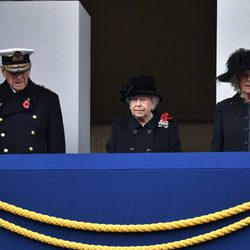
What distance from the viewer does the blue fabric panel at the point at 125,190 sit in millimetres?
3645

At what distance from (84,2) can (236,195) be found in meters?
3.70

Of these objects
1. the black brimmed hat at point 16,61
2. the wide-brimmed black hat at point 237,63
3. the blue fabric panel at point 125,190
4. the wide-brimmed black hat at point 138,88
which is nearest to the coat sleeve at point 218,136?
the wide-brimmed black hat at point 237,63

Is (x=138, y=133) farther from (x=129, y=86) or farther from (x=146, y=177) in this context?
(x=146, y=177)

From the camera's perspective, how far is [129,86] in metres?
4.34

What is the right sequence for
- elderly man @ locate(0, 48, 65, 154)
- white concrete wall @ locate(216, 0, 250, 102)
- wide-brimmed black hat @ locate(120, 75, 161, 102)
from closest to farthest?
wide-brimmed black hat @ locate(120, 75, 161, 102) < elderly man @ locate(0, 48, 65, 154) < white concrete wall @ locate(216, 0, 250, 102)

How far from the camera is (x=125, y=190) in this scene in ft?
12.2

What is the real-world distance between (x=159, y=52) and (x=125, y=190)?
472cm

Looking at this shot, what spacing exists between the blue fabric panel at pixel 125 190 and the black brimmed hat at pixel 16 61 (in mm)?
727

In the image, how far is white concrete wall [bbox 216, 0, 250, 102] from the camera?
518cm

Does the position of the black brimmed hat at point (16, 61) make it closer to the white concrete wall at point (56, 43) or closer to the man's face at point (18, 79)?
the man's face at point (18, 79)

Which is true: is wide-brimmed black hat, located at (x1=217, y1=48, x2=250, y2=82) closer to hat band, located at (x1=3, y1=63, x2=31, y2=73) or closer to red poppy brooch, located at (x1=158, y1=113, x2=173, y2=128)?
red poppy brooch, located at (x1=158, y1=113, x2=173, y2=128)

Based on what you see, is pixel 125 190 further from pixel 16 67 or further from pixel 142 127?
pixel 16 67

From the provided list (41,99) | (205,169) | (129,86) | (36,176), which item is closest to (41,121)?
(41,99)

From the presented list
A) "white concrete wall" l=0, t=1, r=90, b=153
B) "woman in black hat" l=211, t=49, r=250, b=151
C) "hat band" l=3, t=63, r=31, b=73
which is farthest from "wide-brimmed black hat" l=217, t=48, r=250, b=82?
"white concrete wall" l=0, t=1, r=90, b=153
